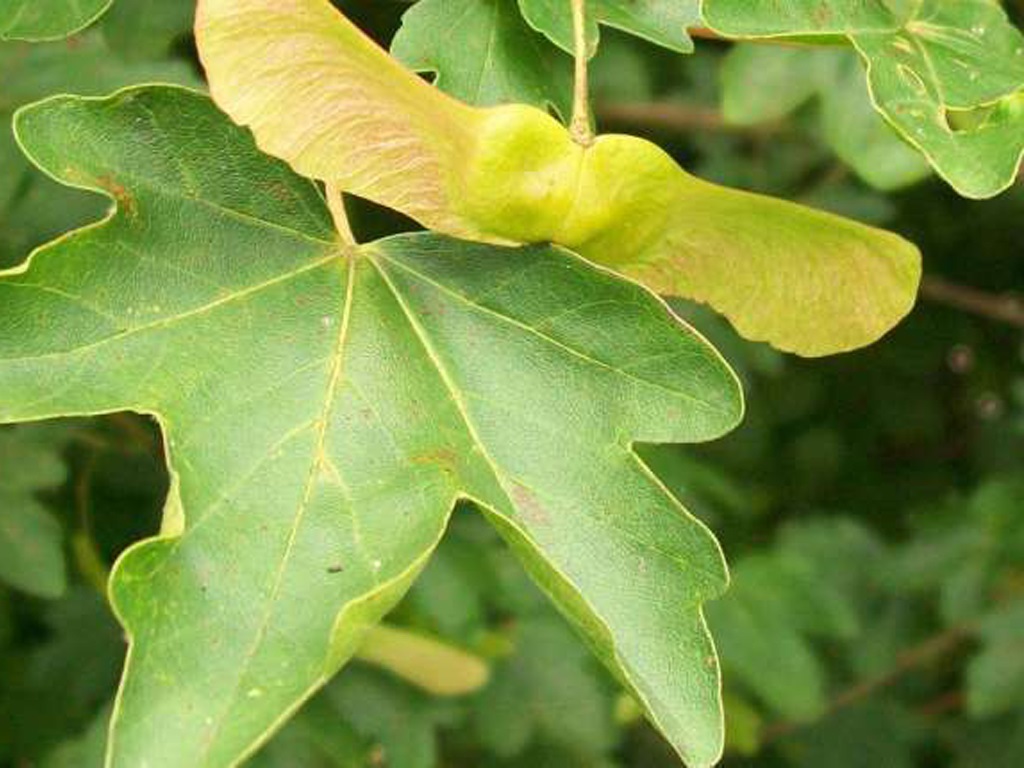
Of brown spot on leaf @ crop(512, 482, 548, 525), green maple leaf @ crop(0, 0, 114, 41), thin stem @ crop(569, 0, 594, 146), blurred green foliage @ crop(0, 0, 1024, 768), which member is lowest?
blurred green foliage @ crop(0, 0, 1024, 768)

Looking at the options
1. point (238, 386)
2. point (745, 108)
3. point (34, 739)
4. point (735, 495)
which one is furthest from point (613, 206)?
point (735, 495)

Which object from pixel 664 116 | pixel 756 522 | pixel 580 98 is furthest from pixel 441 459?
pixel 756 522

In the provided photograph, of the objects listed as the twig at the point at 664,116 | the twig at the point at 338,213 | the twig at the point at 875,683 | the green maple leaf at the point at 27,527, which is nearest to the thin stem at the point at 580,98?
the twig at the point at 338,213

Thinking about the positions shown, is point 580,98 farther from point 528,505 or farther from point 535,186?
point 528,505

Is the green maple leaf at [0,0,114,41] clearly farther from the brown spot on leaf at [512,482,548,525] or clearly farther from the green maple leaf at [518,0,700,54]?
the brown spot on leaf at [512,482,548,525]

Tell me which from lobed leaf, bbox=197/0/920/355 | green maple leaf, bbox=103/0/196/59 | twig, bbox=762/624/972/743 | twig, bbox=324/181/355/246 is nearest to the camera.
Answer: lobed leaf, bbox=197/0/920/355

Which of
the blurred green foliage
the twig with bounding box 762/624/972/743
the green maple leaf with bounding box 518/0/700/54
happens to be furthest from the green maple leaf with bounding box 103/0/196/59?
the twig with bounding box 762/624/972/743

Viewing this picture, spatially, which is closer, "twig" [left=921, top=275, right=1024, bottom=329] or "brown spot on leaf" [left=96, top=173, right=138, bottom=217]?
"brown spot on leaf" [left=96, top=173, right=138, bottom=217]
